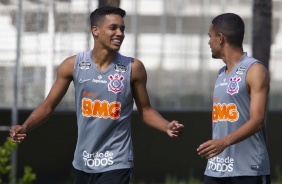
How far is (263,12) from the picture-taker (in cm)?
1220

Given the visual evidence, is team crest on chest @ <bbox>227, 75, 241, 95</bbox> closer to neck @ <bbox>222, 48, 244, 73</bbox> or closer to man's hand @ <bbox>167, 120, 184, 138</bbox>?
neck @ <bbox>222, 48, 244, 73</bbox>

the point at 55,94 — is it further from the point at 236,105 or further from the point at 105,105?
the point at 236,105

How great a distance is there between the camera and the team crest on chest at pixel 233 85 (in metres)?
7.64

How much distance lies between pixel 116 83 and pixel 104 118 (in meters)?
0.27

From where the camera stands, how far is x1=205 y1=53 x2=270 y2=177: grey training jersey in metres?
7.63

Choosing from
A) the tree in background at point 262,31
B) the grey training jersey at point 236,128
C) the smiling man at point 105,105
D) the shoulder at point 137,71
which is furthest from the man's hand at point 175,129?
the tree in background at point 262,31

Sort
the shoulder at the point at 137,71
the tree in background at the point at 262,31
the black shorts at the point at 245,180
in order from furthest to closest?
the tree in background at the point at 262,31 → the shoulder at the point at 137,71 → the black shorts at the point at 245,180

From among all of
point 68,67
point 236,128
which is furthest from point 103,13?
point 236,128

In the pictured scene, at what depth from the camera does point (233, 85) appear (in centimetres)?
766

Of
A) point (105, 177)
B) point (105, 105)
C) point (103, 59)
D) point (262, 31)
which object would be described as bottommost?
point (105, 177)

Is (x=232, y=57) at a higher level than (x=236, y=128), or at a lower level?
higher

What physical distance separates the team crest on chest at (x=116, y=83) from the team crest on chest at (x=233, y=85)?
0.78 m

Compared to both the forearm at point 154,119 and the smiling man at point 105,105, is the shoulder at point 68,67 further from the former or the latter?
the forearm at point 154,119

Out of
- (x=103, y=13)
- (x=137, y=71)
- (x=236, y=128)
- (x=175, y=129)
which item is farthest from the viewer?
(x=103, y=13)
